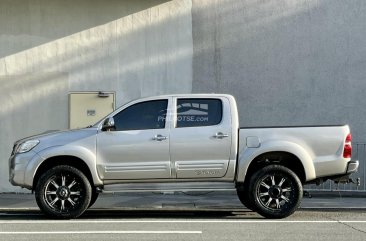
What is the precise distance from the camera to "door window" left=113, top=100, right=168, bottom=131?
10523 mm

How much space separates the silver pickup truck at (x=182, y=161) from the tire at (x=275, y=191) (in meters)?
0.02

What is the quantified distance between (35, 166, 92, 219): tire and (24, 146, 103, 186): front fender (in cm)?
19

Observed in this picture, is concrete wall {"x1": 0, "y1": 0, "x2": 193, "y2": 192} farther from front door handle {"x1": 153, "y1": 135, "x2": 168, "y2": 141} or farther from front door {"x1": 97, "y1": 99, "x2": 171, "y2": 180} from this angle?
front door handle {"x1": 153, "y1": 135, "x2": 168, "y2": 141}

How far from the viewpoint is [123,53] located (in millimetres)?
14984

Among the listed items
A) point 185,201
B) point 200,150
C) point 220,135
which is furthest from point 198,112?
point 185,201

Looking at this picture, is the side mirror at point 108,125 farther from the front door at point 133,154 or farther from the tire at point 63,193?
the tire at point 63,193

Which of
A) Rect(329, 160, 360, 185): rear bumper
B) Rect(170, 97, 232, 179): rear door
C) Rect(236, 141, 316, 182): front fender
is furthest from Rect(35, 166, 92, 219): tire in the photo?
Rect(329, 160, 360, 185): rear bumper

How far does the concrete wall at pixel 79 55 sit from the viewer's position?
14773 mm

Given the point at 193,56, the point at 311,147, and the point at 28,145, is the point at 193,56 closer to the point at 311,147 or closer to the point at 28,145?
the point at 311,147

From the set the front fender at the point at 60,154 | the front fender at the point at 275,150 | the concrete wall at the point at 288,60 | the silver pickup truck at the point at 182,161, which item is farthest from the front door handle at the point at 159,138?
the concrete wall at the point at 288,60

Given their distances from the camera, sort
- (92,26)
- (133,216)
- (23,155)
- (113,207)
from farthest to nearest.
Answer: (92,26) < (113,207) < (133,216) < (23,155)

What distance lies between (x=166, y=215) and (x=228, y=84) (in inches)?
189

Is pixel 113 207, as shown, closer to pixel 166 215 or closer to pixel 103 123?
pixel 166 215
